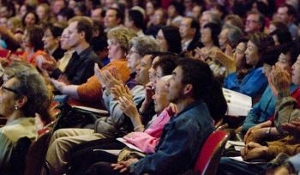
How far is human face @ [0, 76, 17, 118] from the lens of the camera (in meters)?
4.38

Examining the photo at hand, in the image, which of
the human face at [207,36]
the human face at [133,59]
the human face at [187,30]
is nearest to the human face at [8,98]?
the human face at [133,59]

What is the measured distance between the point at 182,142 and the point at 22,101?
2.79ft

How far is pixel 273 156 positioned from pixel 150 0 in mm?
8188

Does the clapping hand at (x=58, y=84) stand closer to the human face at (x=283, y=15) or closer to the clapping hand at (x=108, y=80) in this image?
the clapping hand at (x=108, y=80)

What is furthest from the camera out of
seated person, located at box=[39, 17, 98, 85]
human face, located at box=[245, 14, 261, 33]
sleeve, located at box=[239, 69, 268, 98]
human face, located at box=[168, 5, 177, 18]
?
human face, located at box=[168, 5, 177, 18]

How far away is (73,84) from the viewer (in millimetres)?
6820

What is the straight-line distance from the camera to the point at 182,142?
13.6 feet

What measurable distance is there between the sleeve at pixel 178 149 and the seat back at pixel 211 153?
48 mm

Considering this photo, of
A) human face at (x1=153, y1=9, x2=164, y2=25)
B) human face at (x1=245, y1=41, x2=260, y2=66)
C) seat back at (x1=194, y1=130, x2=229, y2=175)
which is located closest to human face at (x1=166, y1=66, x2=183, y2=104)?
seat back at (x1=194, y1=130, x2=229, y2=175)

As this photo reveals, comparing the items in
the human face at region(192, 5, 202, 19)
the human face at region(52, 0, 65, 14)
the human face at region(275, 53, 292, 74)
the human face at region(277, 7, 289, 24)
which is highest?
the human face at region(275, 53, 292, 74)

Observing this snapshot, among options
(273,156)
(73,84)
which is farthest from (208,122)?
(73,84)

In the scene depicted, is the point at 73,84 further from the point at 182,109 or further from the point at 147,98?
the point at 182,109

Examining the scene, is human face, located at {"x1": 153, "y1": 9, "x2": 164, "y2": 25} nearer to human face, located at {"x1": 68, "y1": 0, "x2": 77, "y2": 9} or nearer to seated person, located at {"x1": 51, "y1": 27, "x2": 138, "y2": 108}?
human face, located at {"x1": 68, "y1": 0, "x2": 77, "y2": 9}

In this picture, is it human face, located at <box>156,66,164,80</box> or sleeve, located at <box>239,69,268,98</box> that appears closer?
human face, located at <box>156,66,164,80</box>
